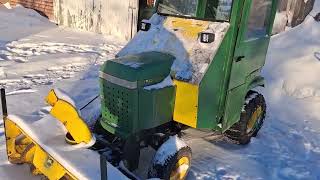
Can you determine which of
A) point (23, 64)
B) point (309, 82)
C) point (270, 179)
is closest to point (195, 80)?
point (270, 179)

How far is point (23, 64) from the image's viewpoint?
7820 millimetres

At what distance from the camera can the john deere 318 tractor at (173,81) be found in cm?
339

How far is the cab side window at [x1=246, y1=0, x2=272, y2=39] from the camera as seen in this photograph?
13.4 feet

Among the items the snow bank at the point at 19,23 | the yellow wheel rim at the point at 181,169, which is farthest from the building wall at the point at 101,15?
the yellow wheel rim at the point at 181,169

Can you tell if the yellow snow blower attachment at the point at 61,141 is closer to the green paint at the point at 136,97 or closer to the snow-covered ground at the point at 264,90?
the green paint at the point at 136,97

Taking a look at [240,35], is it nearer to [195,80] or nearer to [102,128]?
[195,80]

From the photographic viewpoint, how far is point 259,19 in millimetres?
4367

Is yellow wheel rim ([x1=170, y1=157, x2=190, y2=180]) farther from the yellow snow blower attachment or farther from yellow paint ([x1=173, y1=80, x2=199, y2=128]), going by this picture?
the yellow snow blower attachment

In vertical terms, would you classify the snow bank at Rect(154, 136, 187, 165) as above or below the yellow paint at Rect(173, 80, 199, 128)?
below

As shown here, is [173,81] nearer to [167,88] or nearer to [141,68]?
[167,88]

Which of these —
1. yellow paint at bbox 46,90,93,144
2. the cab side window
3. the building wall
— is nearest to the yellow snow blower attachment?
yellow paint at bbox 46,90,93,144

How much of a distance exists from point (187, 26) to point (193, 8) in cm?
40

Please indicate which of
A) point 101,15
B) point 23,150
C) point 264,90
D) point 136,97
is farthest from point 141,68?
point 101,15

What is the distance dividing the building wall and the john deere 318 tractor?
278 inches
